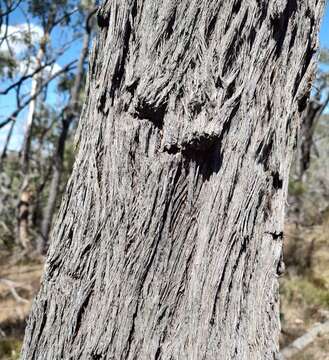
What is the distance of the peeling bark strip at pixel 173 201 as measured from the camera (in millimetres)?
1575

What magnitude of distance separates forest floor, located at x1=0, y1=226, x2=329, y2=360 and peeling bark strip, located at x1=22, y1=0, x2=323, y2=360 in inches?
115

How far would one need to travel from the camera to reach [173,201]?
5.28ft

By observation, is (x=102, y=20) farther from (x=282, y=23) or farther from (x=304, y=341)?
(x=304, y=341)

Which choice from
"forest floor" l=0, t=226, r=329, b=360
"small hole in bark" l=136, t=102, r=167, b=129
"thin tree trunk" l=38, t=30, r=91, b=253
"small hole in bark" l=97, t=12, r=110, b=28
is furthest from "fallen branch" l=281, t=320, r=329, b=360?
"thin tree trunk" l=38, t=30, r=91, b=253

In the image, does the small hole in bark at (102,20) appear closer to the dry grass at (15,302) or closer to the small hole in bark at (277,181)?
the small hole in bark at (277,181)

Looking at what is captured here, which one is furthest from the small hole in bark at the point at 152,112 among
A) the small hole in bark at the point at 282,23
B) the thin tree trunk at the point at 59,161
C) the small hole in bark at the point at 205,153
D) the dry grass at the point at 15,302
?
the thin tree trunk at the point at 59,161

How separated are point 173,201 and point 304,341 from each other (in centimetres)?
335

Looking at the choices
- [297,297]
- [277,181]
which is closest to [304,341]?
[297,297]

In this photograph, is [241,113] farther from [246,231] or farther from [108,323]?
[108,323]

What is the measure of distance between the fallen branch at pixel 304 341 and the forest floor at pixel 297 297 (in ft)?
0.12

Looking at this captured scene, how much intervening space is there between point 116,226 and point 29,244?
1271 cm

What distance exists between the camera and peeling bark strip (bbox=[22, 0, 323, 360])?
1575 mm

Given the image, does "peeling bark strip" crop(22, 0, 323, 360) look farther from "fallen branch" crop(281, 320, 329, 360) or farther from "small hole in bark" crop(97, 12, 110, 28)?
"fallen branch" crop(281, 320, 329, 360)

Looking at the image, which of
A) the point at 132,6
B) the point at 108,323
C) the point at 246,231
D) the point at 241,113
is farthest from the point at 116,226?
the point at 132,6
